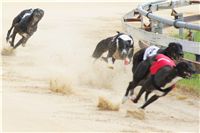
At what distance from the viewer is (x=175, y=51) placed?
6.60 metres

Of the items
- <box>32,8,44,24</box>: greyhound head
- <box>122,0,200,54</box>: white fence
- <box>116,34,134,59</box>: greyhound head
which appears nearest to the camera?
<box>122,0,200,54</box>: white fence

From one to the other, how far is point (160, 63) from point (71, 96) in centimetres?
151

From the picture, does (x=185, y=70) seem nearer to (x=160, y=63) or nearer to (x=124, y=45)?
(x=160, y=63)

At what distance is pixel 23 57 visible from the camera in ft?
34.7

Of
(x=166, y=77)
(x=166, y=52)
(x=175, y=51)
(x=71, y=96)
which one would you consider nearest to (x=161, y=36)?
(x=71, y=96)

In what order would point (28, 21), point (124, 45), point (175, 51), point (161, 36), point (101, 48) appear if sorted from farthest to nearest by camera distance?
point (28, 21) → point (101, 48) → point (161, 36) → point (124, 45) → point (175, 51)

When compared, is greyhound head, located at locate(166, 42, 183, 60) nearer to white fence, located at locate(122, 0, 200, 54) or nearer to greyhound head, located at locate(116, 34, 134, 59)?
white fence, located at locate(122, 0, 200, 54)

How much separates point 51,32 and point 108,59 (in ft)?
19.6

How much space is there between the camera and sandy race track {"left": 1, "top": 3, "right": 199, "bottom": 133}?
19.8 ft

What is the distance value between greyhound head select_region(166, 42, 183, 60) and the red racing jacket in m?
0.10

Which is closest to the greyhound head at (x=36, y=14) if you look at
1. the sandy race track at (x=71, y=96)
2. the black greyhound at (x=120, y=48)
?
the sandy race track at (x=71, y=96)

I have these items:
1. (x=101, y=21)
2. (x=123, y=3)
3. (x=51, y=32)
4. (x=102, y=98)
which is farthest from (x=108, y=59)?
(x=123, y=3)

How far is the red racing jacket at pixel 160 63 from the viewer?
6391mm

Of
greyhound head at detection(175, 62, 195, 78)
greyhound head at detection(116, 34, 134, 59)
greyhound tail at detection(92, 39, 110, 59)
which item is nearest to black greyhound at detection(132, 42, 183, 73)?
greyhound head at detection(175, 62, 195, 78)
